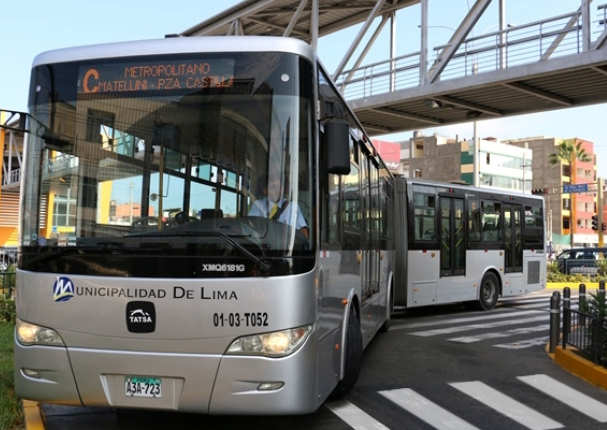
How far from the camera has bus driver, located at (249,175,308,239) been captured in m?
4.95

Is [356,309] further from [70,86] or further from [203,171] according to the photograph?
[70,86]

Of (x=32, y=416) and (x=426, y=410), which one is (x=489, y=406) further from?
A: (x=32, y=416)

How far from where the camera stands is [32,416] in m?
5.98

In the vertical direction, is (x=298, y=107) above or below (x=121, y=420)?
above

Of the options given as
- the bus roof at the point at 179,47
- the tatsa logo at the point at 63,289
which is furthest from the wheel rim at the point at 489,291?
the tatsa logo at the point at 63,289

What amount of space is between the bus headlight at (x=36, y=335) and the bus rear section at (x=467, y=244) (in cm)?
977

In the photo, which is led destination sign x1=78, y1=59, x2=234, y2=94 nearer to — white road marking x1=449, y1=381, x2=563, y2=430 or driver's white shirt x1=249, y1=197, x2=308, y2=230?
driver's white shirt x1=249, y1=197, x2=308, y2=230

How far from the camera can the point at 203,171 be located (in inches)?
198

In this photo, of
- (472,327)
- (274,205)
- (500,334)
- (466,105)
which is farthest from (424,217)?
(466,105)

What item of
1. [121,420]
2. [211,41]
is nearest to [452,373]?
[121,420]

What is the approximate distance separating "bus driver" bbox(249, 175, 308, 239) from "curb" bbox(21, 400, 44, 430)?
2749 mm

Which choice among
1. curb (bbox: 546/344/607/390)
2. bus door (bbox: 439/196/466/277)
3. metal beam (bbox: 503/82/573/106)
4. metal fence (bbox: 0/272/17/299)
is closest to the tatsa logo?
curb (bbox: 546/344/607/390)

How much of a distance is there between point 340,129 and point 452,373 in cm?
466

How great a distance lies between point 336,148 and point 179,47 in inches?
58.7
